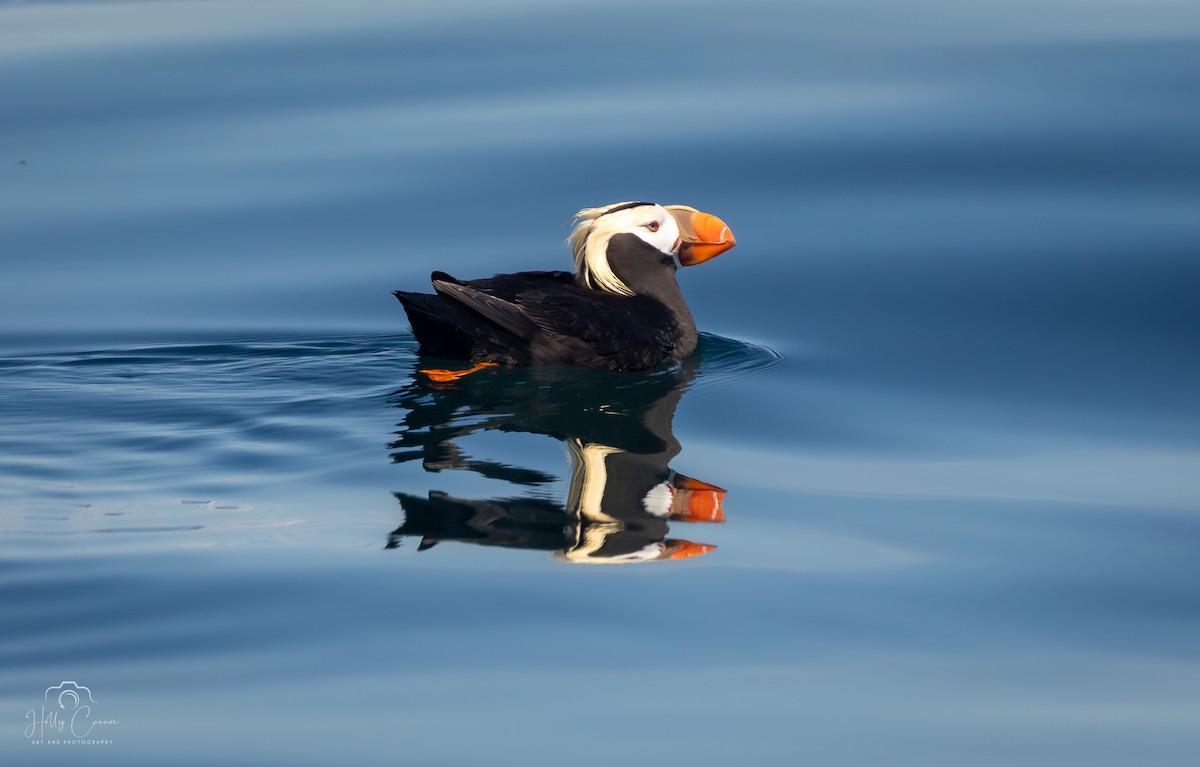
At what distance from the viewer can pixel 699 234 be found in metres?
6.84

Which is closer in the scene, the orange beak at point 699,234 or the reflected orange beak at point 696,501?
the reflected orange beak at point 696,501

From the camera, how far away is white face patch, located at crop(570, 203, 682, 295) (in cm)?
677

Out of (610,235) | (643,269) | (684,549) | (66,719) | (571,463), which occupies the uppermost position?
(610,235)

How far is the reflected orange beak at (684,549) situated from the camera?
435 centimetres

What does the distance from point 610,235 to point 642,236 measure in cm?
16

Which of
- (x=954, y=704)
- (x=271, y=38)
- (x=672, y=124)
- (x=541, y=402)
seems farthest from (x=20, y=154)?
(x=954, y=704)

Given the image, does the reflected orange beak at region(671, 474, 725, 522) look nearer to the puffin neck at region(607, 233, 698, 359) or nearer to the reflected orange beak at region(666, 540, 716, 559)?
the reflected orange beak at region(666, 540, 716, 559)

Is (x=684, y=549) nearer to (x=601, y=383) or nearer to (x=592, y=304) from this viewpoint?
(x=601, y=383)

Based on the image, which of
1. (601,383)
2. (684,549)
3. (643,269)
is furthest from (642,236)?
(684,549)

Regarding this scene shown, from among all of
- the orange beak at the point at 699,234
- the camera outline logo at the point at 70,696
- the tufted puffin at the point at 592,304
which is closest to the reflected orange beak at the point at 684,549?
the camera outline logo at the point at 70,696

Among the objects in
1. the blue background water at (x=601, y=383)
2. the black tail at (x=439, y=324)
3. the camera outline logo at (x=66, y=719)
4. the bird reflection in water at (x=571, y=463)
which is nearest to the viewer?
the camera outline logo at (x=66, y=719)

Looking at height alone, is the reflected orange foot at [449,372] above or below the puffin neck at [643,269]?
below

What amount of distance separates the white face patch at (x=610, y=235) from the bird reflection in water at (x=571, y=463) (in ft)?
1.81

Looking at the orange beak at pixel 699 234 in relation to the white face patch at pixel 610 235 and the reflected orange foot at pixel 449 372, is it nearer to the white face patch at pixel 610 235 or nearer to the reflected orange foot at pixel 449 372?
the white face patch at pixel 610 235
